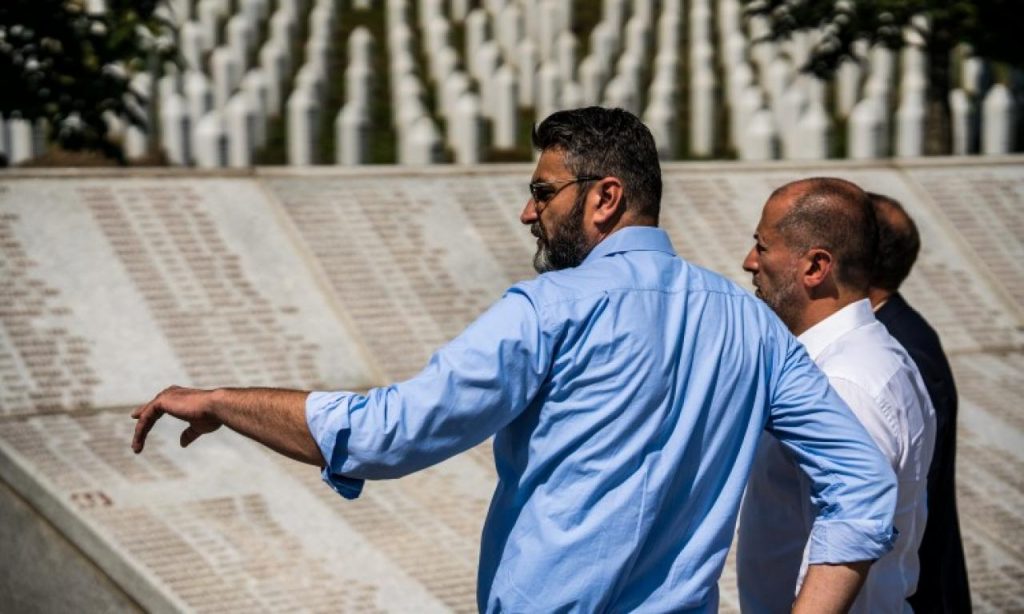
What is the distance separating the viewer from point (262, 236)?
24.2 feet

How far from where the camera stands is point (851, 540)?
264 centimetres

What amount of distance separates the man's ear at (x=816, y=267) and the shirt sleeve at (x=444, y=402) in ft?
2.70

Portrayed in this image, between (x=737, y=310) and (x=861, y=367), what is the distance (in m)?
0.51

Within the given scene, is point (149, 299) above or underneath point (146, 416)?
underneath

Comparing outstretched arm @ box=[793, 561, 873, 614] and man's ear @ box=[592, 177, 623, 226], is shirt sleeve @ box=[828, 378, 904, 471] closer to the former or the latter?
outstretched arm @ box=[793, 561, 873, 614]

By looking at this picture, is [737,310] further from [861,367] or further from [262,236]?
[262,236]

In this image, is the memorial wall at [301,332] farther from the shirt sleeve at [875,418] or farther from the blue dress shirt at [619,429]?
the blue dress shirt at [619,429]

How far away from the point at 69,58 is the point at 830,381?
220 inches

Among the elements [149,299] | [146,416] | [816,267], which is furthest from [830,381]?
[149,299]

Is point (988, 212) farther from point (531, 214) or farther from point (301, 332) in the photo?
point (531, 214)

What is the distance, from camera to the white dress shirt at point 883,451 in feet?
9.87

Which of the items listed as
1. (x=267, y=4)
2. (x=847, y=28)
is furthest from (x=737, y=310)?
(x=267, y=4)

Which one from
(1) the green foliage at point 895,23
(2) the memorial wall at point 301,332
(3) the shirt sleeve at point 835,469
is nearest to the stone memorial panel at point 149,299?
(2) the memorial wall at point 301,332

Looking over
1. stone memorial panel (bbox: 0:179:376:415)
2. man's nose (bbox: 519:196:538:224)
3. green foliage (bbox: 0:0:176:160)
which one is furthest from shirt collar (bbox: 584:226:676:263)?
green foliage (bbox: 0:0:176:160)
